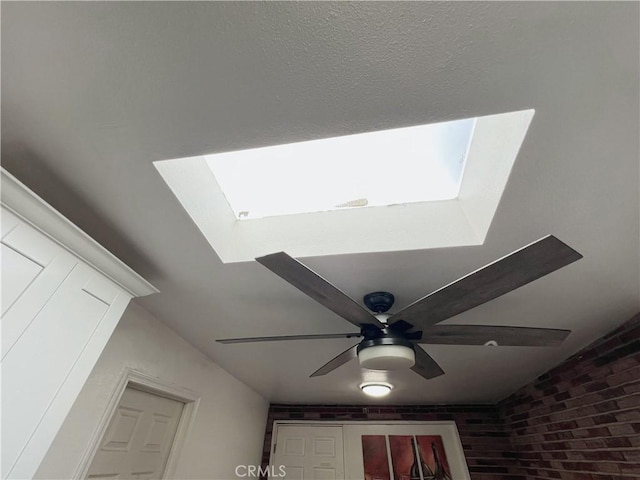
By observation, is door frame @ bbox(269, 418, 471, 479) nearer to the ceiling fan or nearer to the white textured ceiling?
the ceiling fan

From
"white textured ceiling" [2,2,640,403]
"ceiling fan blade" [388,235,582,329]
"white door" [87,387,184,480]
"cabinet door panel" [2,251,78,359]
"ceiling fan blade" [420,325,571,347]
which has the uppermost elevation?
"white textured ceiling" [2,2,640,403]

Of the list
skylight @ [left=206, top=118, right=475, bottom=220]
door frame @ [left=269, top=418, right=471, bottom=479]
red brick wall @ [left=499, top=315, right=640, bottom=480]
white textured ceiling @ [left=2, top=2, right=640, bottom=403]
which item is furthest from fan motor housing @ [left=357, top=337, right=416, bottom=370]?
door frame @ [left=269, top=418, right=471, bottom=479]

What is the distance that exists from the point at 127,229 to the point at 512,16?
1.43 metres

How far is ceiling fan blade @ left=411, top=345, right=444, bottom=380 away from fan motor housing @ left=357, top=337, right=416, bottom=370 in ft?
0.43

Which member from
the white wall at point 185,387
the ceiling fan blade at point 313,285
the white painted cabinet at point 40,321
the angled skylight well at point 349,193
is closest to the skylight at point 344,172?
the angled skylight well at point 349,193

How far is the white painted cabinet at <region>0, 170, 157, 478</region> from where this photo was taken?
804 millimetres

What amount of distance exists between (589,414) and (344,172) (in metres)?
2.45

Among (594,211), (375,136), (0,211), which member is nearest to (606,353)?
(594,211)

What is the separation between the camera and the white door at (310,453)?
3352 millimetres

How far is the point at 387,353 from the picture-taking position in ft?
4.08

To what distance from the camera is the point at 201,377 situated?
2.29m

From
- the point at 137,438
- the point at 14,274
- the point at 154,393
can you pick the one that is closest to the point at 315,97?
the point at 14,274

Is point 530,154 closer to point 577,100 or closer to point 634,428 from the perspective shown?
point 577,100

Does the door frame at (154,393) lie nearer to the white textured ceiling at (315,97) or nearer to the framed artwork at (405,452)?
the white textured ceiling at (315,97)
